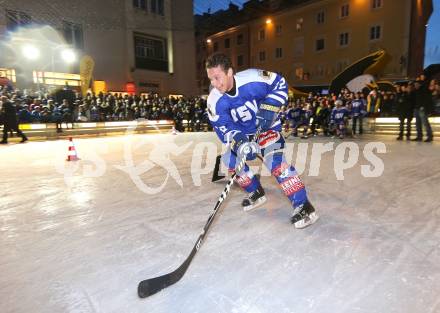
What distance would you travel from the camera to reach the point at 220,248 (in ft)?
8.63

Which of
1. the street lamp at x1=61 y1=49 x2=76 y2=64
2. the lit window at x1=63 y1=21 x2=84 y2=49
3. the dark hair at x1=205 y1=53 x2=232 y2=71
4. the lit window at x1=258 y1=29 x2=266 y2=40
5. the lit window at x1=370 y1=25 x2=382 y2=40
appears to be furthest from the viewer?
the lit window at x1=258 y1=29 x2=266 y2=40

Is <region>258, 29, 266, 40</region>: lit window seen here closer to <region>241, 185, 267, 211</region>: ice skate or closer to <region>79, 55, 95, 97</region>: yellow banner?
<region>79, 55, 95, 97</region>: yellow banner

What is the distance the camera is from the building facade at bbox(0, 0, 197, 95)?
1841cm

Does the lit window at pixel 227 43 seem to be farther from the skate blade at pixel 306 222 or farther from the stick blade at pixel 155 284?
the stick blade at pixel 155 284

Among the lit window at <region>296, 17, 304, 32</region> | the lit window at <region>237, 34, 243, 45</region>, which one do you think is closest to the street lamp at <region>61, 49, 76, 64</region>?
the lit window at <region>296, 17, 304, 32</region>

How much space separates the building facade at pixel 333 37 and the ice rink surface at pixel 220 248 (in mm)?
24944

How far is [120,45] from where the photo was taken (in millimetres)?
23953

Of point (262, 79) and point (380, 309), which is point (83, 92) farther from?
point (380, 309)

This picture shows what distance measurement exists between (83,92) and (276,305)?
21.0 m

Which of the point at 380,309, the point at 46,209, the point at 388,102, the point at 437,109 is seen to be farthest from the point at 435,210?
the point at 388,102

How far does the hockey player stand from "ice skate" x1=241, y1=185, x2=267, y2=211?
56 cm

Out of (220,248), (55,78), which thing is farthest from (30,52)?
(220,248)

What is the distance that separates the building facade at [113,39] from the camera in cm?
1841

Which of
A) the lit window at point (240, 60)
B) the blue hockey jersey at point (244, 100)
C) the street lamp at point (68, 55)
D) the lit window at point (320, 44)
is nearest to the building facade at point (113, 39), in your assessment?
the street lamp at point (68, 55)
